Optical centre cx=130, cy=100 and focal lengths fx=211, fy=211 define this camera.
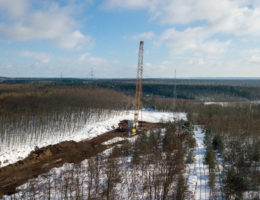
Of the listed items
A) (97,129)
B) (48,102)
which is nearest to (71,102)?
(48,102)

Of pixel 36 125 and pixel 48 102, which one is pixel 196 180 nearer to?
pixel 36 125

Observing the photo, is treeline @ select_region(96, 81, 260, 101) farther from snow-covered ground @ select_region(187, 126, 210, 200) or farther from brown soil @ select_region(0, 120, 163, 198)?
snow-covered ground @ select_region(187, 126, 210, 200)

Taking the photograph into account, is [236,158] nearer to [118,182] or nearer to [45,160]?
[118,182]

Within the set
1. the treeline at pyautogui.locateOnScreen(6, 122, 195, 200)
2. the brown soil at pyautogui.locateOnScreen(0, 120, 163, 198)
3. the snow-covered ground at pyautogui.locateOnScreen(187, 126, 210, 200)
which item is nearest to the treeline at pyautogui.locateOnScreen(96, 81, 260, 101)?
the brown soil at pyautogui.locateOnScreen(0, 120, 163, 198)

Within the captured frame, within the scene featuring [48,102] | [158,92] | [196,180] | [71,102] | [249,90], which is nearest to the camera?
[196,180]

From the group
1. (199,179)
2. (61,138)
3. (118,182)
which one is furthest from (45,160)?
(199,179)

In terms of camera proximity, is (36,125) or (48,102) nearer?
(36,125)

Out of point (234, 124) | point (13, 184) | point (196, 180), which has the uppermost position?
point (234, 124)

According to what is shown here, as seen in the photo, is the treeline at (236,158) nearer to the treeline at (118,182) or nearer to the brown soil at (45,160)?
the treeline at (118,182)

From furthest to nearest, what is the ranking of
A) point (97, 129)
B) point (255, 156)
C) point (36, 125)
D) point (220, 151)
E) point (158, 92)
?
point (158, 92) → point (97, 129) → point (36, 125) → point (220, 151) → point (255, 156)
